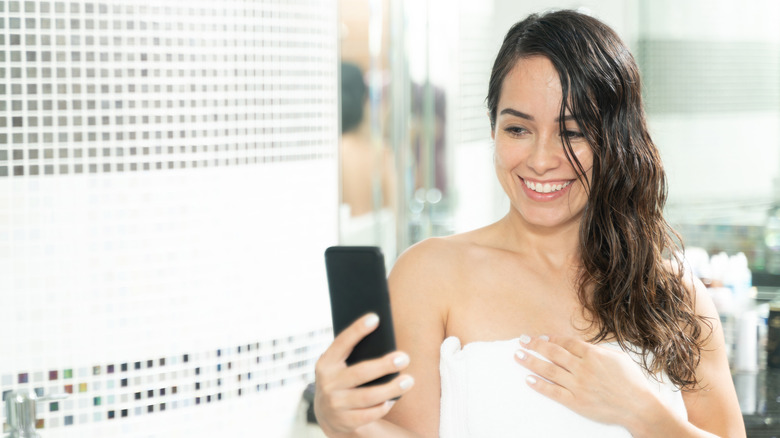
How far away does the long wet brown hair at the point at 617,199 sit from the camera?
3.95 feet

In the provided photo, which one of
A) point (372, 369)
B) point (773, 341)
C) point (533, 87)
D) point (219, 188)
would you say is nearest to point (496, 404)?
point (372, 369)

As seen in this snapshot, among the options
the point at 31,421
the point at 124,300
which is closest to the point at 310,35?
the point at 124,300

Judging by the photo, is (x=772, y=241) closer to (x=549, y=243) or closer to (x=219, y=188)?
(x=549, y=243)

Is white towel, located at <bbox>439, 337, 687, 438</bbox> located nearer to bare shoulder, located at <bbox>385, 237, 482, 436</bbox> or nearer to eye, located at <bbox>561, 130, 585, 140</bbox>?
bare shoulder, located at <bbox>385, 237, 482, 436</bbox>

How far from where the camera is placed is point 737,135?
216cm

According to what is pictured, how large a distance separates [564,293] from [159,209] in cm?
81

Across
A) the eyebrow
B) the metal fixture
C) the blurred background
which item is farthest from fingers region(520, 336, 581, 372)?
the metal fixture

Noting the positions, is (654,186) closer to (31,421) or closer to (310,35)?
(310,35)

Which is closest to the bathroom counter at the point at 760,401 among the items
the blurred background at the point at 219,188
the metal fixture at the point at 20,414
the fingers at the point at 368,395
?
the blurred background at the point at 219,188

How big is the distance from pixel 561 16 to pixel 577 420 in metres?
0.61

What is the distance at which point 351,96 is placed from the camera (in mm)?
2355

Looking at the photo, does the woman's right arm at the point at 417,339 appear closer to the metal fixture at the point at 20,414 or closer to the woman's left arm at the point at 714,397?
the woman's left arm at the point at 714,397

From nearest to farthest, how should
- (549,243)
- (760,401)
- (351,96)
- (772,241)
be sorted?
(549,243), (760,401), (772,241), (351,96)

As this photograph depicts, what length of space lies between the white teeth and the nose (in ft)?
0.11
